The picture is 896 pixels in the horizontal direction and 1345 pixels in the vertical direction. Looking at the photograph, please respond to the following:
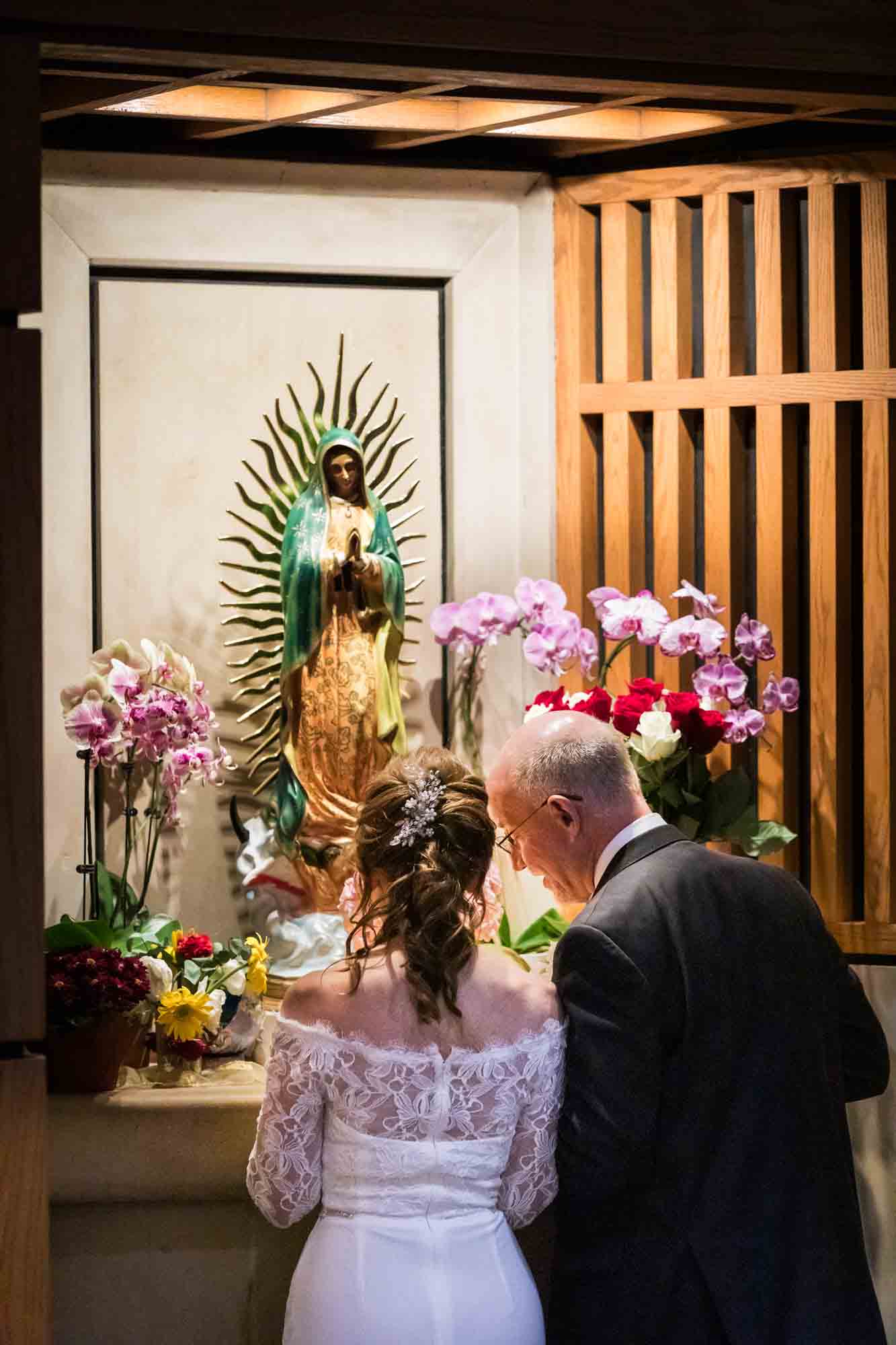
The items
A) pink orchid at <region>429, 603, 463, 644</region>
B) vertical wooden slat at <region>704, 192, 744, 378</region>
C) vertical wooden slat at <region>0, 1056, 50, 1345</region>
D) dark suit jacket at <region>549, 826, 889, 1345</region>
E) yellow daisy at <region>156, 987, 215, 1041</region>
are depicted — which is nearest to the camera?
vertical wooden slat at <region>0, 1056, 50, 1345</region>

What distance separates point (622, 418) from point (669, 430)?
0.13 metres

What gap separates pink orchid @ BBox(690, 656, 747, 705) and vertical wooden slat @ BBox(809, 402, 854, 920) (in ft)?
1.86

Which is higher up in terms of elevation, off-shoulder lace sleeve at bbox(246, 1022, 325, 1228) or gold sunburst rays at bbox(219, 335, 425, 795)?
gold sunburst rays at bbox(219, 335, 425, 795)

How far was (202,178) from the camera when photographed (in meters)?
4.20

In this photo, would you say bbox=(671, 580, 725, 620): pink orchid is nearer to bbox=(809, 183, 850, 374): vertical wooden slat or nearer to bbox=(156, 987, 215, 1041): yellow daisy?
bbox=(809, 183, 850, 374): vertical wooden slat

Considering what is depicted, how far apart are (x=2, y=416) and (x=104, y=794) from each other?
2.09 metres

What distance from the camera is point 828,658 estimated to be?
4082mm

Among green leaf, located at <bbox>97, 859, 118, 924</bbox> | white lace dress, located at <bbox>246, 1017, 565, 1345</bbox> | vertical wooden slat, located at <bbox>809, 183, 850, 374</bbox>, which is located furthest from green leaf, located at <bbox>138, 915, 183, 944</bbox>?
vertical wooden slat, located at <bbox>809, 183, 850, 374</bbox>

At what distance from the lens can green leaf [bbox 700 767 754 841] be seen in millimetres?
3645

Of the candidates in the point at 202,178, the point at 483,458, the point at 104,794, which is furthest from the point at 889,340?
the point at 104,794

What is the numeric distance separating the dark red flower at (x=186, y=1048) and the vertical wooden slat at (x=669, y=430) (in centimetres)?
162

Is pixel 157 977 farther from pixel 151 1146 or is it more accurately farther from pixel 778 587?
pixel 778 587

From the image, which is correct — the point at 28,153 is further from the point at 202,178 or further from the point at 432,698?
the point at 432,698

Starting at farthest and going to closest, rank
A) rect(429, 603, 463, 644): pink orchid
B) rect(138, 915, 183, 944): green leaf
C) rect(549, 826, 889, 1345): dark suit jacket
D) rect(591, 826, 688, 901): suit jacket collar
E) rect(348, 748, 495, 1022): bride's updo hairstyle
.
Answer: rect(429, 603, 463, 644): pink orchid → rect(138, 915, 183, 944): green leaf → rect(591, 826, 688, 901): suit jacket collar → rect(549, 826, 889, 1345): dark suit jacket → rect(348, 748, 495, 1022): bride's updo hairstyle
